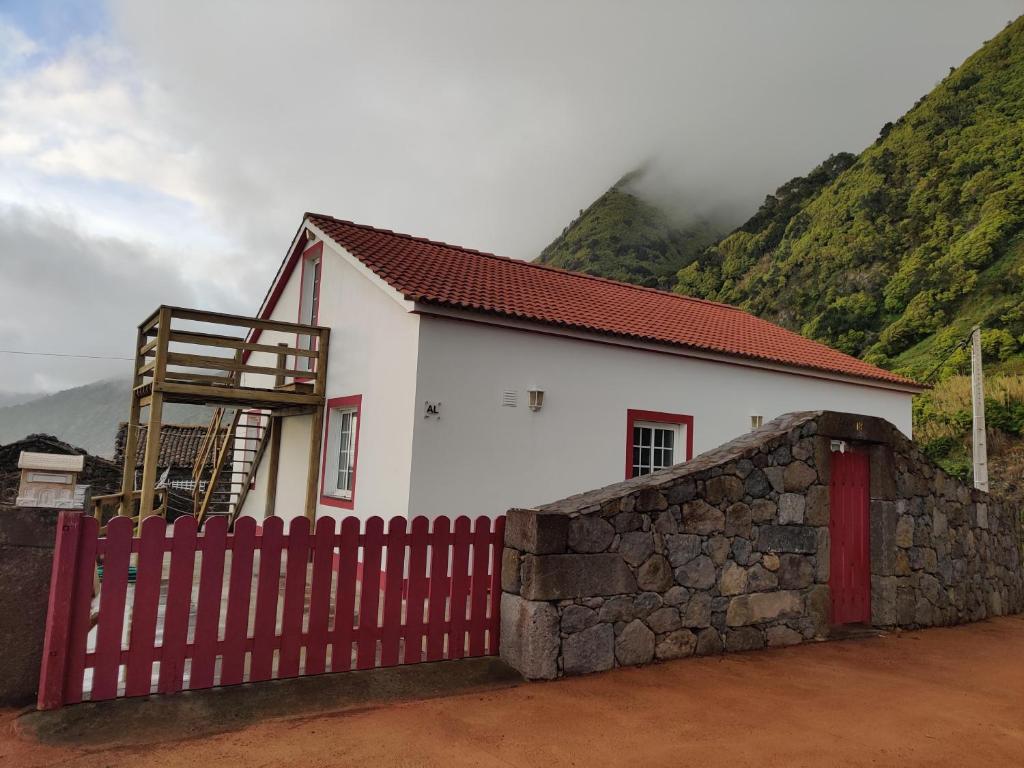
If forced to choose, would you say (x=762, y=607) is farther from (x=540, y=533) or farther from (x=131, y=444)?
(x=131, y=444)

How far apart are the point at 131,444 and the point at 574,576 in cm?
805

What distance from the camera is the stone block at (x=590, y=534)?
5121mm

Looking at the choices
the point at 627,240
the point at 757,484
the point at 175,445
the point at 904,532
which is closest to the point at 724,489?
the point at 757,484

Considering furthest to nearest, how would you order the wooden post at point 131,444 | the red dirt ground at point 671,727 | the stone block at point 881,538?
the wooden post at point 131,444
the stone block at point 881,538
the red dirt ground at point 671,727

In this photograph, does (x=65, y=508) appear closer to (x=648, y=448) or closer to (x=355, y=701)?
(x=355, y=701)

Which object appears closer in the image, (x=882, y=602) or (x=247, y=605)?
(x=247, y=605)

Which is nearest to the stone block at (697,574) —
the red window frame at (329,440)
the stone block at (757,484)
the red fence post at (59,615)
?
the stone block at (757,484)

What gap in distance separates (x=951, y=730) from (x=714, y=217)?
7845 cm

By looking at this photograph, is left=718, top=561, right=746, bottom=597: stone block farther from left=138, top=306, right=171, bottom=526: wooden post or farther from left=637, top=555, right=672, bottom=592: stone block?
left=138, top=306, right=171, bottom=526: wooden post

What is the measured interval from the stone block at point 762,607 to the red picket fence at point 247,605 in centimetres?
223

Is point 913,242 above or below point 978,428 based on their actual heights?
above

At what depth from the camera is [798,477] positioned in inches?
257

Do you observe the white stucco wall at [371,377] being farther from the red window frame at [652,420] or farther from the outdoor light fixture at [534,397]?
the red window frame at [652,420]

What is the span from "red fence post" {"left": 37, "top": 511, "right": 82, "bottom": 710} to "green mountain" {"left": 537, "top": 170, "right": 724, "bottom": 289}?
169 ft
